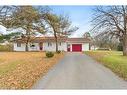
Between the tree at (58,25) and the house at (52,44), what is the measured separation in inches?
315

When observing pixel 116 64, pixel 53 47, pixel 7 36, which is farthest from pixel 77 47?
pixel 116 64

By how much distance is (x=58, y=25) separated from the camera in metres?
41.3

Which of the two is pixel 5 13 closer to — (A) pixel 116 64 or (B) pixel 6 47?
(A) pixel 116 64

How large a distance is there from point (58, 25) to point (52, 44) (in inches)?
597

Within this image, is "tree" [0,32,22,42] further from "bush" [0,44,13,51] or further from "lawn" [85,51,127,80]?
"lawn" [85,51,127,80]

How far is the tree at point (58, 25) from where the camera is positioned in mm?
38031

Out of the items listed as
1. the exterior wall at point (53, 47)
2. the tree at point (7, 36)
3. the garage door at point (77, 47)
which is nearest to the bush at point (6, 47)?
the tree at point (7, 36)

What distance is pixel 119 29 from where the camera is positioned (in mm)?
31266

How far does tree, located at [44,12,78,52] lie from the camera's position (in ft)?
125

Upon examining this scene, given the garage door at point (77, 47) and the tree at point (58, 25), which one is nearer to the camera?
the tree at point (58, 25)

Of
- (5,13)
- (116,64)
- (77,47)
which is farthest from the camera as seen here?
(77,47)

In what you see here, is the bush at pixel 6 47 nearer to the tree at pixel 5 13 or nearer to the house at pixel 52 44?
the house at pixel 52 44

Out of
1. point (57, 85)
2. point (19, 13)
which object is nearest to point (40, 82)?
point (57, 85)
